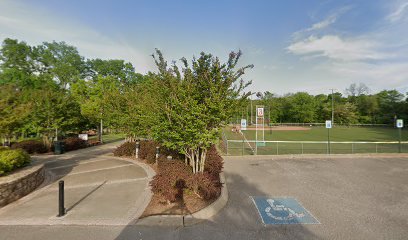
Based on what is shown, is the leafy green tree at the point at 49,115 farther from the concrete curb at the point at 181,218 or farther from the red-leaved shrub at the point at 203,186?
the concrete curb at the point at 181,218

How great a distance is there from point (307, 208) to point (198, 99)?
477cm

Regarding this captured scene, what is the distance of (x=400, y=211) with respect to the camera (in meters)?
5.69

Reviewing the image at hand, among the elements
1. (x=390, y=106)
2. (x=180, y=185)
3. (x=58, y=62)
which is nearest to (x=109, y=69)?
(x=58, y=62)

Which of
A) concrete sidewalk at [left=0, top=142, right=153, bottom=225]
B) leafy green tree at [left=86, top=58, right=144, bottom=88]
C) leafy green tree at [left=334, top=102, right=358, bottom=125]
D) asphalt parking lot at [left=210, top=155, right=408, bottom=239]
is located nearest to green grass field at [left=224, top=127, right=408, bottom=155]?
asphalt parking lot at [left=210, top=155, right=408, bottom=239]

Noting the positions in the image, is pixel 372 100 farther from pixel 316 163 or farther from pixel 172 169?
pixel 172 169

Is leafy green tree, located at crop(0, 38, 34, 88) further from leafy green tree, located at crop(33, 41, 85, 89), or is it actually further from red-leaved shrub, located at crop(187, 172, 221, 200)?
red-leaved shrub, located at crop(187, 172, 221, 200)

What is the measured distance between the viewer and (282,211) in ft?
18.5

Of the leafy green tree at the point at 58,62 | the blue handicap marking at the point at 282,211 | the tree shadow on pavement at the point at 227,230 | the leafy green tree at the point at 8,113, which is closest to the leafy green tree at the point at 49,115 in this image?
the leafy green tree at the point at 8,113

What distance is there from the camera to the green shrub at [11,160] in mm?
6703

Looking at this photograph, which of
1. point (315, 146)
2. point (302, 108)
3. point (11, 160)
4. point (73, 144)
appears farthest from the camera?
point (302, 108)

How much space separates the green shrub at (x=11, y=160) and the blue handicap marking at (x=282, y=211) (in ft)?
28.0

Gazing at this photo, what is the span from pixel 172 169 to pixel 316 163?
32.0ft

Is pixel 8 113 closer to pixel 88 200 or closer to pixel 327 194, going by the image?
pixel 88 200

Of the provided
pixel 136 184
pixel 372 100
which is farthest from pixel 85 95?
pixel 372 100
